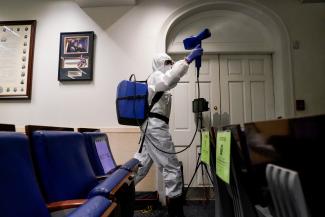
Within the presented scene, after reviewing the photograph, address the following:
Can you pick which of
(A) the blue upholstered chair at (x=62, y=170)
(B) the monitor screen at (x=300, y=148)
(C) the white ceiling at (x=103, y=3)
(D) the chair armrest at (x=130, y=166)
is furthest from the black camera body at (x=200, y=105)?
(B) the monitor screen at (x=300, y=148)

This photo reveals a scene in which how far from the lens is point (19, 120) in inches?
119

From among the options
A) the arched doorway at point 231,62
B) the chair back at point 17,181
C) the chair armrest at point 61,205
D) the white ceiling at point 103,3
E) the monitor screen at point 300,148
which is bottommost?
the chair armrest at point 61,205

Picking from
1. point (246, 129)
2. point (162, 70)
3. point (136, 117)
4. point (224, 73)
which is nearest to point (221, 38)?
point (224, 73)

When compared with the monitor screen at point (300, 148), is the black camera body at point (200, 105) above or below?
above

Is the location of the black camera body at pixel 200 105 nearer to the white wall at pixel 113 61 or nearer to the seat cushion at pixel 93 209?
the white wall at pixel 113 61

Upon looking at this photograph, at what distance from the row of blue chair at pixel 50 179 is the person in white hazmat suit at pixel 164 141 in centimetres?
82

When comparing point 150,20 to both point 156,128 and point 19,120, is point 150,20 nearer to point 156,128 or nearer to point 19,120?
point 156,128

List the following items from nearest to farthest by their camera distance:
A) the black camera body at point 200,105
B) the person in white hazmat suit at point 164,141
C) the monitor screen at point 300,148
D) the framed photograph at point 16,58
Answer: the monitor screen at point 300,148 → the person in white hazmat suit at point 164,141 → the black camera body at point 200,105 → the framed photograph at point 16,58

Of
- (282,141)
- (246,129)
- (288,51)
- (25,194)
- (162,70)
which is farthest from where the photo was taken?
(288,51)

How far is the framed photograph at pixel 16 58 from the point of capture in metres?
3.06

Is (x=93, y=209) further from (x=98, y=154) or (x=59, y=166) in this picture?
(x=98, y=154)

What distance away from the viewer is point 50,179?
0.84m

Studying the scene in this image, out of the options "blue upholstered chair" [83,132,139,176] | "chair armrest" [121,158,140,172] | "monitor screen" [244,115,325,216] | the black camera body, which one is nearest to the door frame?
the black camera body

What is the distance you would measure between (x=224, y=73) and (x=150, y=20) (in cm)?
113
